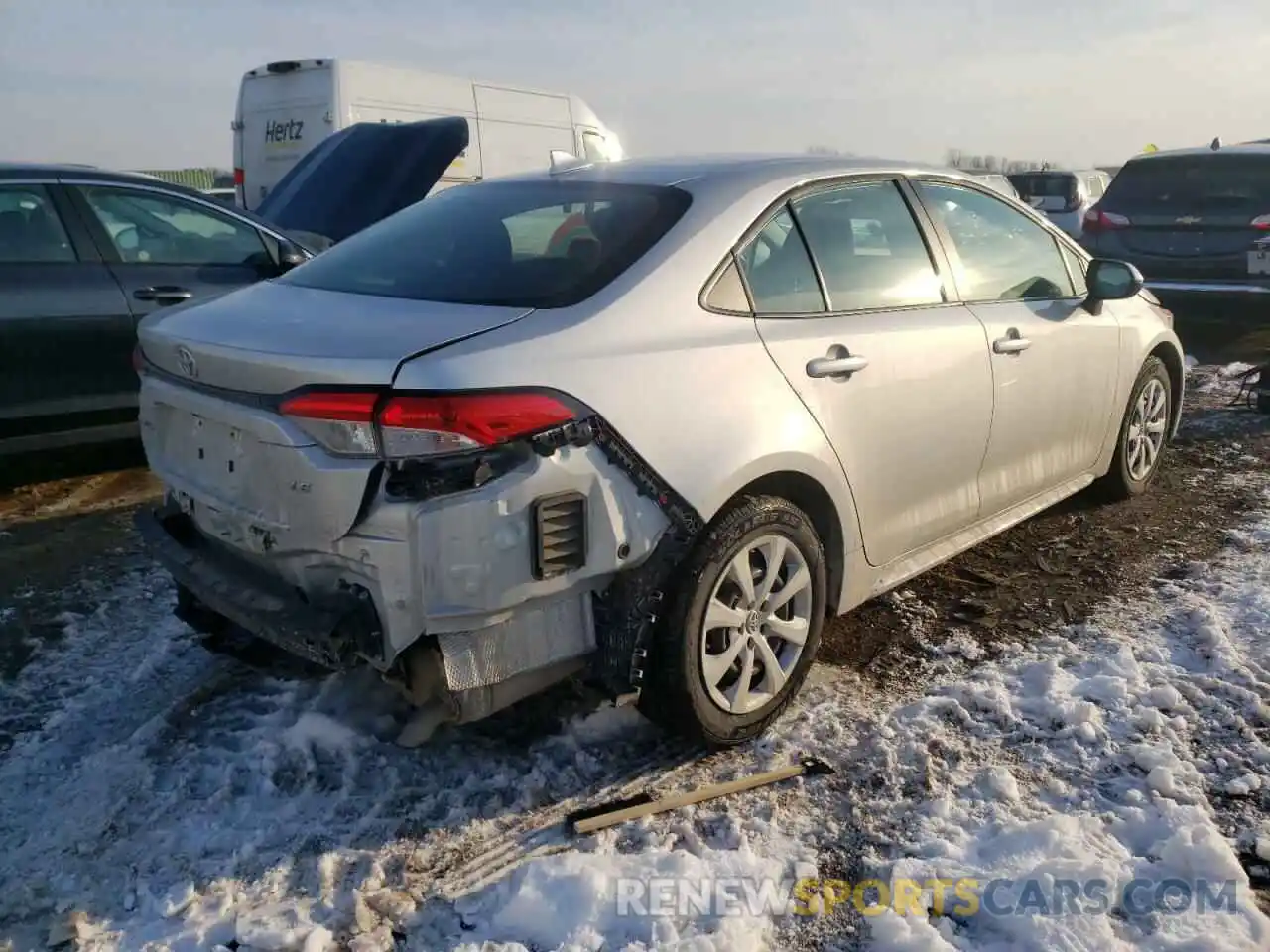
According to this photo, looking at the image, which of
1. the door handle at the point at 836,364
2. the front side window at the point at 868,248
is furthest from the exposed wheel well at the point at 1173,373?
the door handle at the point at 836,364

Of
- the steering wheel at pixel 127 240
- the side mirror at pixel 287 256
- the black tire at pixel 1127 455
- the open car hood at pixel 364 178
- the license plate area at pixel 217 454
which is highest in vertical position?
the open car hood at pixel 364 178

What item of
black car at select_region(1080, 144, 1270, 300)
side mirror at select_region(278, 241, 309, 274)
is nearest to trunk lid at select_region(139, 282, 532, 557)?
side mirror at select_region(278, 241, 309, 274)

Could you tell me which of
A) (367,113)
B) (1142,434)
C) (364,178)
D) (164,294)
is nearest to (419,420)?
(164,294)

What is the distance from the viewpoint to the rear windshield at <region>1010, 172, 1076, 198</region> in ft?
47.0

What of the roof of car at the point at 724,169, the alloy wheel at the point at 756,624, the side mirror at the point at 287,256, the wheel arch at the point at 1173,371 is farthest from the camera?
the side mirror at the point at 287,256

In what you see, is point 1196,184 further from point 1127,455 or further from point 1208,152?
point 1127,455

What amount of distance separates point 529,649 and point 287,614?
0.60 metres

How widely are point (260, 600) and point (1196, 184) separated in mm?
8432

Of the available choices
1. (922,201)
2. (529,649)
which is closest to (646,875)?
(529,649)

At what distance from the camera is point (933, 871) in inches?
99.7

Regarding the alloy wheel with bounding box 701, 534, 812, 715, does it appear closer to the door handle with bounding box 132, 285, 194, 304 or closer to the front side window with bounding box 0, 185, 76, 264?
the door handle with bounding box 132, 285, 194, 304

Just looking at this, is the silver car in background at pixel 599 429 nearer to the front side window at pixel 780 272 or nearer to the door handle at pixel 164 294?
the front side window at pixel 780 272

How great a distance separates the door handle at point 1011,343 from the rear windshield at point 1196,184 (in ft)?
18.6

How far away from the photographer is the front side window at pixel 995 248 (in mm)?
3908
